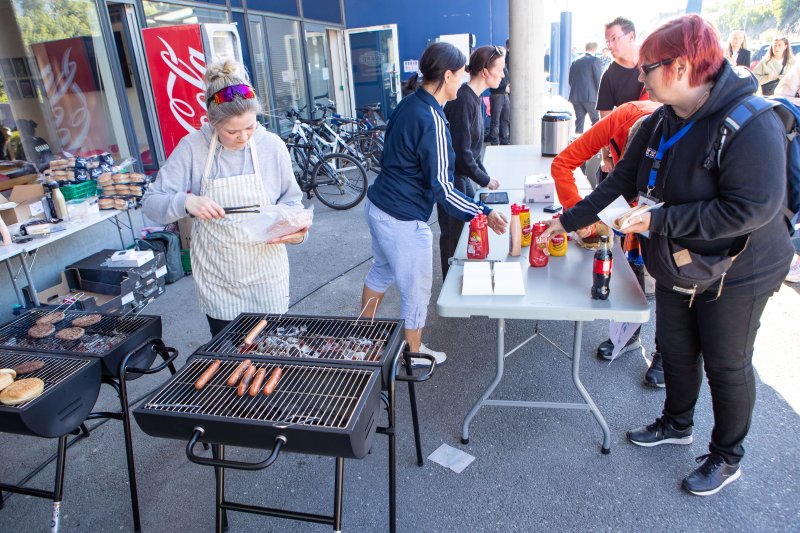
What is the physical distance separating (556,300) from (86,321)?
2057mm

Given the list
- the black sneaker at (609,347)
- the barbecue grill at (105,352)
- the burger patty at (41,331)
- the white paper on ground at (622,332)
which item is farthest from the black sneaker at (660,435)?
the burger patty at (41,331)

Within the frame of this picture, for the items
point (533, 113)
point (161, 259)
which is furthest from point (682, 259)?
point (533, 113)

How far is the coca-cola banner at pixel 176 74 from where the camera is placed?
473 centimetres

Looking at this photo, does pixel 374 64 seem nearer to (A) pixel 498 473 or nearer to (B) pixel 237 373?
(A) pixel 498 473

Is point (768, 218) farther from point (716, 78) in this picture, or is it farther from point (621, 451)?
point (621, 451)

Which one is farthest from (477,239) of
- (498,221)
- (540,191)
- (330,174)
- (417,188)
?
(330,174)

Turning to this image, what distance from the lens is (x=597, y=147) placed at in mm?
2793

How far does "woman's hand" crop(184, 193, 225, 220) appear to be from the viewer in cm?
203

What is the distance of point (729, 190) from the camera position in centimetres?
167

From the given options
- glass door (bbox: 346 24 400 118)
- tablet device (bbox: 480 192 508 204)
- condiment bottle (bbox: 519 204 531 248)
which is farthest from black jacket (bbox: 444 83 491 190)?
glass door (bbox: 346 24 400 118)

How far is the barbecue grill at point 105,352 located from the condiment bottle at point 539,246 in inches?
64.6

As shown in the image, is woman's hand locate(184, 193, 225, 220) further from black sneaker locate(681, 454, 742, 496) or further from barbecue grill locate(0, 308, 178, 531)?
black sneaker locate(681, 454, 742, 496)

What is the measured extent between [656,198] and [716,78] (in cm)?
45

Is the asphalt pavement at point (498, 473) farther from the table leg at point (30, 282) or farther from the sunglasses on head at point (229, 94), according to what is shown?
the sunglasses on head at point (229, 94)
